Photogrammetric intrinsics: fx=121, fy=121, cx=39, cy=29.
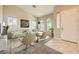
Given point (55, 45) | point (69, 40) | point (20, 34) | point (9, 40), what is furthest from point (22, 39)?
point (69, 40)

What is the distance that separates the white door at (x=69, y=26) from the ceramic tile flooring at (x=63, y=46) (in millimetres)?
351

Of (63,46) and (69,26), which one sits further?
(69,26)

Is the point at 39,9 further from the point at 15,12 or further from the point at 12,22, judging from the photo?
the point at 12,22

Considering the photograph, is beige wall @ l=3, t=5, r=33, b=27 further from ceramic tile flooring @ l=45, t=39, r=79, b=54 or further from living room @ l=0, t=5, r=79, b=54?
ceramic tile flooring @ l=45, t=39, r=79, b=54

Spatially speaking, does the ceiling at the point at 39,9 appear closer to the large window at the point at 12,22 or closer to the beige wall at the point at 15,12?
the beige wall at the point at 15,12

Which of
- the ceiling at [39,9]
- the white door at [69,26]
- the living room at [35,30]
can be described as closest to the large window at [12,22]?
the living room at [35,30]

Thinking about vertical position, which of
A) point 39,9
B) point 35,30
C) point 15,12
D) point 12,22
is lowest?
point 35,30

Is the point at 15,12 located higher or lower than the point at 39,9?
lower

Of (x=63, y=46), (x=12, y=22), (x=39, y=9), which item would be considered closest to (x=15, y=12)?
(x=12, y=22)

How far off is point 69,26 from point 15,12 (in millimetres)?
2436

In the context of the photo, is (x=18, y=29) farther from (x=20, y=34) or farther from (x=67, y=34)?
(x=67, y=34)

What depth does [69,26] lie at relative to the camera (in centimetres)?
532

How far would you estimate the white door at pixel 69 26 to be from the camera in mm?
5246

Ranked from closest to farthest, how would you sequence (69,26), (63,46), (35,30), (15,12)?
(15,12)
(35,30)
(63,46)
(69,26)
